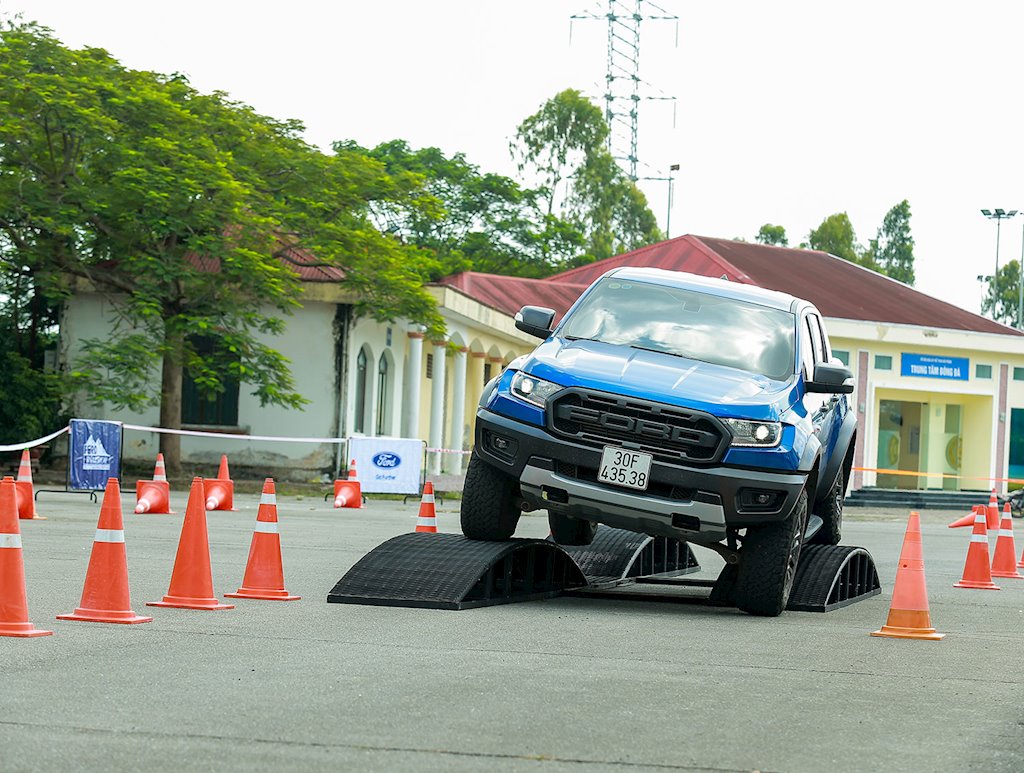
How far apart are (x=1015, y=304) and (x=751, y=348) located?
9947 cm

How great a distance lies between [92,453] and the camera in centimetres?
2514

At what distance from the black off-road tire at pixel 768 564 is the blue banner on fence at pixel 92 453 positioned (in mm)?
15570

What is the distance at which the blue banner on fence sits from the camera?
978 inches

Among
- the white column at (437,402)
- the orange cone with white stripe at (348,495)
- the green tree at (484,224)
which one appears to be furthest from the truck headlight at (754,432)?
the green tree at (484,224)

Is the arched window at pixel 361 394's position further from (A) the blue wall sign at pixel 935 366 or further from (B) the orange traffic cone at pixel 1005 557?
(B) the orange traffic cone at pixel 1005 557

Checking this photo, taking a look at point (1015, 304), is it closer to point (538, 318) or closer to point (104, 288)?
point (104, 288)

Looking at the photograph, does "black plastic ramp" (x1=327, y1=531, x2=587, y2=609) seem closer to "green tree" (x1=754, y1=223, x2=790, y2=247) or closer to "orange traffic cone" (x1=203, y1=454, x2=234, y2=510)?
"orange traffic cone" (x1=203, y1=454, x2=234, y2=510)

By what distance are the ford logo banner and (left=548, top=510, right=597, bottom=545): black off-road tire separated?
1700 cm

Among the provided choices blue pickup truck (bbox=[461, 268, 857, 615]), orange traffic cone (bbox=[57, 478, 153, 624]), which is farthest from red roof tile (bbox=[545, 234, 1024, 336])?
orange traffic cone (bbox=[57, 478, 153, 624])

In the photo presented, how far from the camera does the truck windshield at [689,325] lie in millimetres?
11875

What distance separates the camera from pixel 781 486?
10.8 m

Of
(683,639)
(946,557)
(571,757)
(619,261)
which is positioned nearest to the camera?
(571,757)

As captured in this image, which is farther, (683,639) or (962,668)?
(683,639)

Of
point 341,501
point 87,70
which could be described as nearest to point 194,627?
point 341,501
